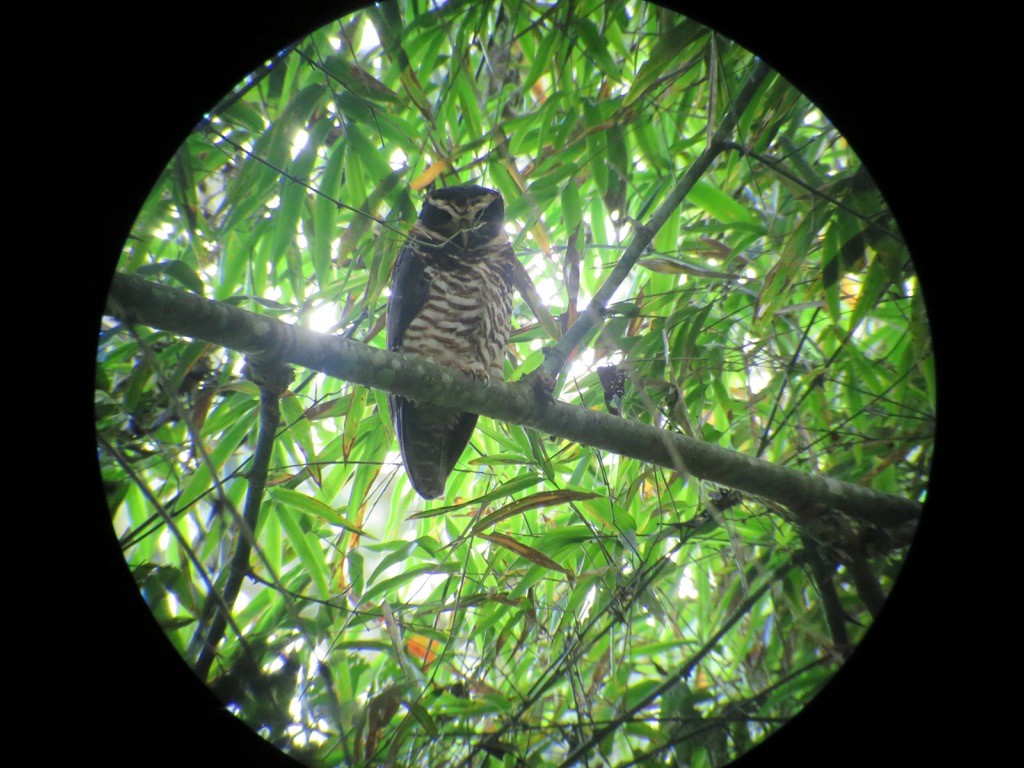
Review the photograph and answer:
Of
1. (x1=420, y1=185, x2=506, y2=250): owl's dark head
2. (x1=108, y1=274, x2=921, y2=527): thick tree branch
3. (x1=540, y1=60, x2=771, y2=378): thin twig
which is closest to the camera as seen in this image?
(x1=108, y1=274, x2=921, y2=527): thick tree branch

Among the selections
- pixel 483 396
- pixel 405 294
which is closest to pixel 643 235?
pixel 483 396

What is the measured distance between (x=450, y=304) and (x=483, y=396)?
20.7 inches

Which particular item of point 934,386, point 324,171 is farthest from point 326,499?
point 934,386

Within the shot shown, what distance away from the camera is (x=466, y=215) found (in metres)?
1.40

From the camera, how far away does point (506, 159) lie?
38.5 inches

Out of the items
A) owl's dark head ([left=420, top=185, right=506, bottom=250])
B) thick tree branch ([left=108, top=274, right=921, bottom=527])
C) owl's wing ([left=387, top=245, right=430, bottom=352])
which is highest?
owl's dark head ([left=420, top=185, right=506, bottom=250])

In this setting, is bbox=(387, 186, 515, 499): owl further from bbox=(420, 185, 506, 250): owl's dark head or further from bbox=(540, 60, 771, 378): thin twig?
bbox=(540, 60, 771, 378): thin twig

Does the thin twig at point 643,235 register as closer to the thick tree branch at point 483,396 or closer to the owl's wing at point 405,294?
the thick tree branch at point 483,396

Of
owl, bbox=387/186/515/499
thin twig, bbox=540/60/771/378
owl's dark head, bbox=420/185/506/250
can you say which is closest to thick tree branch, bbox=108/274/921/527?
thin twig, bbox=540/60/771/378

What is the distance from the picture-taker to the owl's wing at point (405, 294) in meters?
1.45

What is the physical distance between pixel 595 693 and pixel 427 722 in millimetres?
221

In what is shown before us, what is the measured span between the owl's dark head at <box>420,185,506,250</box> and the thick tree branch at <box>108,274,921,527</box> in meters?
0.47

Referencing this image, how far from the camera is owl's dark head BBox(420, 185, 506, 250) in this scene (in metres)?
1.37

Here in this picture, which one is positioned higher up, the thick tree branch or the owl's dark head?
the owl's dark head
